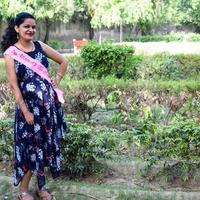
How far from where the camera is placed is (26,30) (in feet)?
12.2

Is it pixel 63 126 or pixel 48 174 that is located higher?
pixel 63 126

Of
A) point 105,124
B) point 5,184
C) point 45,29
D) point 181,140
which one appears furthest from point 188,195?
point 45,29

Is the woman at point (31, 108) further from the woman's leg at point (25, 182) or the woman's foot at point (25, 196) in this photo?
the woman's foot at point (25, 196)

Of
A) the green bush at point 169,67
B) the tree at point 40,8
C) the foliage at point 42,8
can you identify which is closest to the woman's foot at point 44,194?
the green bush at point 169,67

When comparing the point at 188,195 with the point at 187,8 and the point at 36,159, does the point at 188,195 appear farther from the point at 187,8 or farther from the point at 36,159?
the point at 187,8

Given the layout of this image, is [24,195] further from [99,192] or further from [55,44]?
[55,44]

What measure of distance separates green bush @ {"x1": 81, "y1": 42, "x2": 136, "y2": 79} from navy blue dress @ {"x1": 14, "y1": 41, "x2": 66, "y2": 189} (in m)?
6.40

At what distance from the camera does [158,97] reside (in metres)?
6.79

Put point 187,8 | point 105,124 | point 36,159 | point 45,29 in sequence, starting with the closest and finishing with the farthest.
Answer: point 36,159 → point 105,124 → point 45,29 → point 187,8

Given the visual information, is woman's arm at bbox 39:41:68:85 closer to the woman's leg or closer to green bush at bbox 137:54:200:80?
the woman's leg

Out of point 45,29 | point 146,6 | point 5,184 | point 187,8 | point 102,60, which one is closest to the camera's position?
point 5,184

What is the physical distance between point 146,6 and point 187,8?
36.2 feet

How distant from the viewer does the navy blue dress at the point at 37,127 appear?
3.74 m

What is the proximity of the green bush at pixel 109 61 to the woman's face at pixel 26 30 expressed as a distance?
6.50 meters
